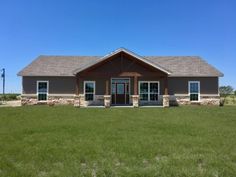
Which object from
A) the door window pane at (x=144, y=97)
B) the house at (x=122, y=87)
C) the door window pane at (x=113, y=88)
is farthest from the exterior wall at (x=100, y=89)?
the door window pane at (x=113, y=88)

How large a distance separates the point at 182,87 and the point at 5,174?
74.4 feet

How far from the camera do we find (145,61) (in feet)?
78.2

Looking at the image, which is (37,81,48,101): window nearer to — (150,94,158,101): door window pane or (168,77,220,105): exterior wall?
(150,94,158,101): door window pane

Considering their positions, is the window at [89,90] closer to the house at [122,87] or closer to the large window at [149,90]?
the house at [122,87]

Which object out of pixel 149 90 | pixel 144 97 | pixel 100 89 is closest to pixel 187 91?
pixel 149 90

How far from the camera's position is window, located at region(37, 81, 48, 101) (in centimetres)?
2655

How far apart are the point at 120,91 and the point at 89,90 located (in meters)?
2.86

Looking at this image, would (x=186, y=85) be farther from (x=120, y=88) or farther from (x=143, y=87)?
(x=120, y=88)

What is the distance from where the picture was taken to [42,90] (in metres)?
26.6

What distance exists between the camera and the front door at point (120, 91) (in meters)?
26.3

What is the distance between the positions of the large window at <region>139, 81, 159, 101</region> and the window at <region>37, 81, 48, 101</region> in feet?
28.9

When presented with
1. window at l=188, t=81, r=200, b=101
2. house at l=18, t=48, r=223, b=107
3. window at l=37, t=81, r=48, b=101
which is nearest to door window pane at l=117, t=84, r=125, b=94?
house at l=18, t=48, r=223, b=107

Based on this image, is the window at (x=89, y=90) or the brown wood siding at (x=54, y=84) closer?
the window at (x=89, y=90)

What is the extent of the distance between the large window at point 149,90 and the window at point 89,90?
4410mm
